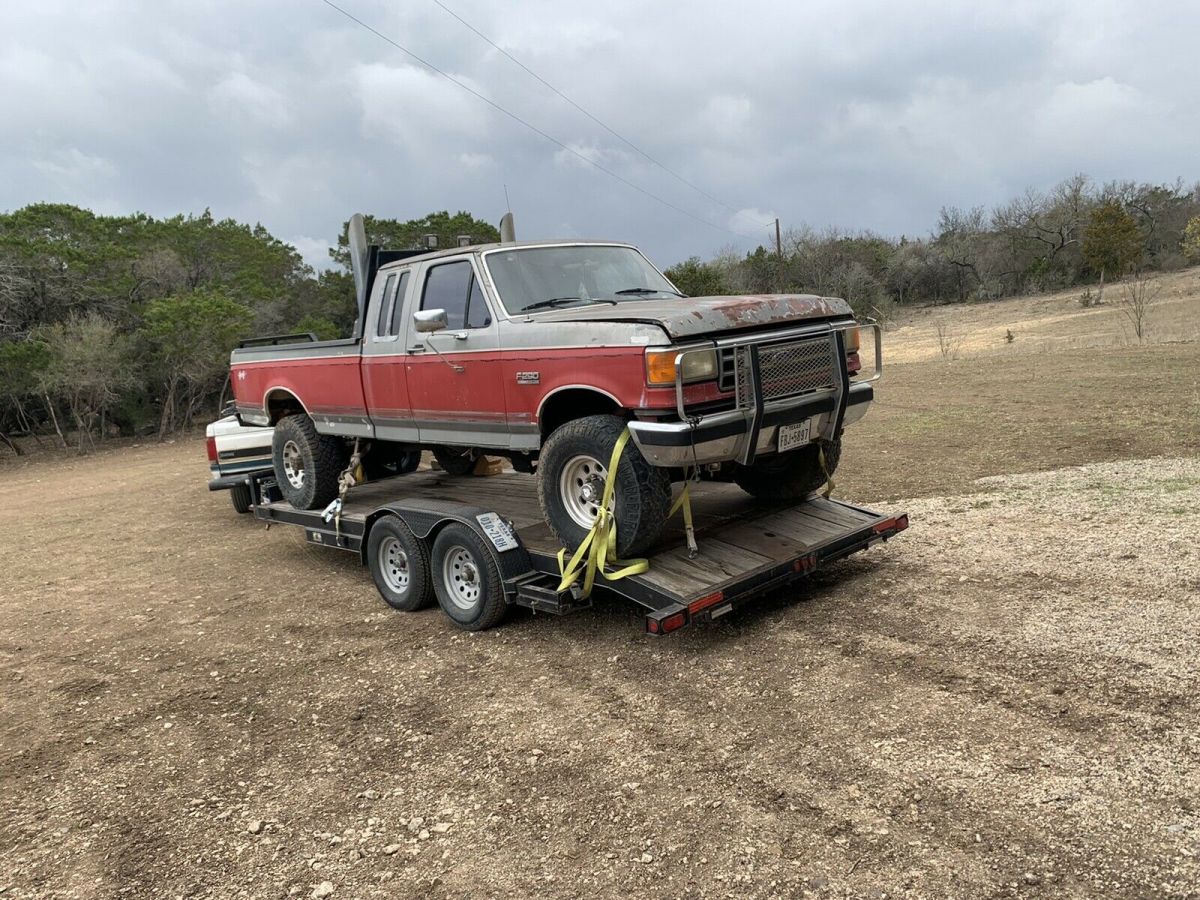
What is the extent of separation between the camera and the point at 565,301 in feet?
19.7

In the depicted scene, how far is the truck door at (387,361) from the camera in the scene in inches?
263

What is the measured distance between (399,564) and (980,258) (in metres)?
57.5

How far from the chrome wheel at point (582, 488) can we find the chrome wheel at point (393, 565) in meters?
1.72

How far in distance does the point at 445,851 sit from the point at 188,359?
80.1 feet

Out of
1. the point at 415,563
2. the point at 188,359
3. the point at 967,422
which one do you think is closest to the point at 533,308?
the point at 415,563

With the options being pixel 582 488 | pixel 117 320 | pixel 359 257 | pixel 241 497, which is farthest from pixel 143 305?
pixel 582 488

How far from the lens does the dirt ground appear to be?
321 centimetres

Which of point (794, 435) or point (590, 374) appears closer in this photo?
point (590, 374)

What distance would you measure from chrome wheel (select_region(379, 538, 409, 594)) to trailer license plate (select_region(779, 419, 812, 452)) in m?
2.96

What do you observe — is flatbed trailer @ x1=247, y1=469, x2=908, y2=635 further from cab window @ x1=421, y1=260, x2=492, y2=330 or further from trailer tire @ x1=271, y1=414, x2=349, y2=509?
cab window @ x1=421, y1=260, x2=492, y2=330

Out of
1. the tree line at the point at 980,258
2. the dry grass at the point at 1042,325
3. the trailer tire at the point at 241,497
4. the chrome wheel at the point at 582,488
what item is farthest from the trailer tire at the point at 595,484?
the tree line at the point at 980,258

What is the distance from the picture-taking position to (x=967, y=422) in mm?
A: 12320

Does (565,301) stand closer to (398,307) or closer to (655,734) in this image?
(398,307)

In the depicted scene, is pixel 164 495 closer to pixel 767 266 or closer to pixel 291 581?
pixel 291 581
